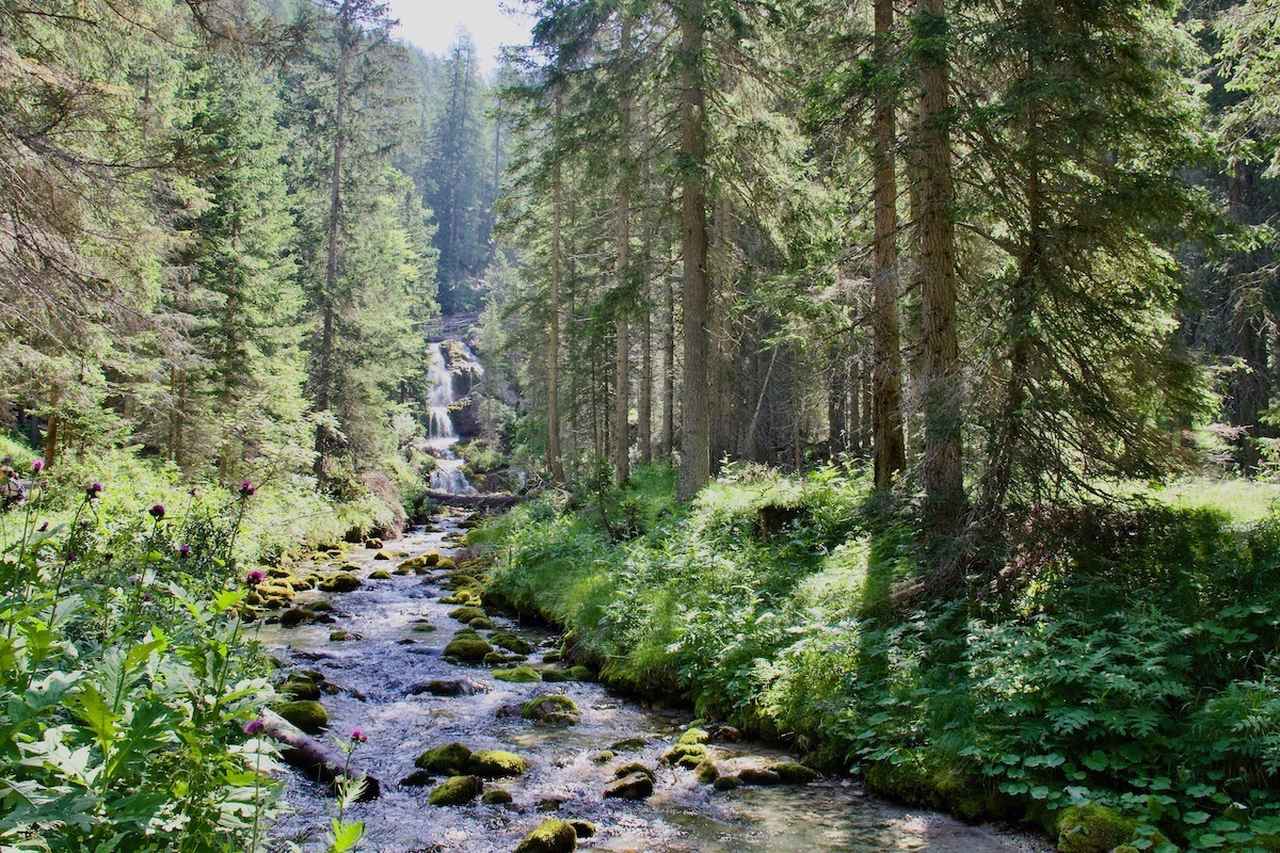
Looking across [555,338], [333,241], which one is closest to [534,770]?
[555,338]

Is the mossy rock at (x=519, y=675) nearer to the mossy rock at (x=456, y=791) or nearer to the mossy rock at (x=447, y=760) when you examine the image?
the mossy rock at (x=447, y=760)

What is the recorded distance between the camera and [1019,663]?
6.07 metres

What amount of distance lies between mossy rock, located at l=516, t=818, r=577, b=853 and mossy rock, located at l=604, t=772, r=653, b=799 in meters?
0.87

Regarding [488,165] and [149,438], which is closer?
[149,438]

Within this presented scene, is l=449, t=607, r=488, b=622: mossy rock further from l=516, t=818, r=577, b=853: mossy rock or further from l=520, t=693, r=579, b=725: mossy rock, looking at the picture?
l=516, t=818, r=577, b=853: mossy rock

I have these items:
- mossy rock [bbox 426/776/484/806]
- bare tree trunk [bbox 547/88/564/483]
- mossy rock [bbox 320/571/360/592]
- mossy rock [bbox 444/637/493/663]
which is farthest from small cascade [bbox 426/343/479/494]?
mossy rock [bbox 426/776/484/806]

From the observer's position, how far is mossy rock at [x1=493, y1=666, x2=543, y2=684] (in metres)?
9.95

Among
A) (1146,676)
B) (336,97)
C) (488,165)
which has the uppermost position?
(488,165)

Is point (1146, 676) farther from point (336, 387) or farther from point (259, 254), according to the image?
point (336, 387)

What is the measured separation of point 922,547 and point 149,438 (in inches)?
683

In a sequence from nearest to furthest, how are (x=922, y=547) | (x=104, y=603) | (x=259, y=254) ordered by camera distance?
(x=104, y=603)
(x=922, y=547)
(x=259, y=254)

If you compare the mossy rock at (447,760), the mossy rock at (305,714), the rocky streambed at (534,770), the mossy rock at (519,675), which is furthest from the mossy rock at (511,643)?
the mossy rock at (447,760)

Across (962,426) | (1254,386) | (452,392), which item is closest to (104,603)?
(962,426)

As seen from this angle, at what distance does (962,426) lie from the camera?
7520 millimetres
